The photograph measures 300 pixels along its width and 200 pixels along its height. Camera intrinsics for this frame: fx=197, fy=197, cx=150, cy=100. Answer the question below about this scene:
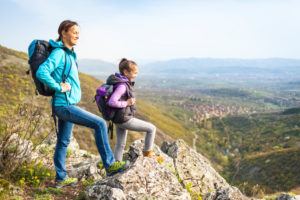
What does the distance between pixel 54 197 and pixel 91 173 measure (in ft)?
4.03

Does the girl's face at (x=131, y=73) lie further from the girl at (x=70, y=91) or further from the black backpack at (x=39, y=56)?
the black backpack at (x=39, y=56)

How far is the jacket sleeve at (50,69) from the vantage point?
11.0ft

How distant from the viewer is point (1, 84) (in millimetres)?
29719

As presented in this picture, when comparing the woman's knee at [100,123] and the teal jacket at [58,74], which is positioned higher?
the teal jacket at [58,74]

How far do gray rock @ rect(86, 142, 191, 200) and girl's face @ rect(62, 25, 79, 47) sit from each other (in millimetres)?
2744

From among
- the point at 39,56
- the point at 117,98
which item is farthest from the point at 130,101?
the point at 39,56

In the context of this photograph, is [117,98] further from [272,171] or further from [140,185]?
[272,171]

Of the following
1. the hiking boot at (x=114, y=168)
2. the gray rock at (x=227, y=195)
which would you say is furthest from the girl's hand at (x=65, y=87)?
the gray rock at (x=227, y=195)

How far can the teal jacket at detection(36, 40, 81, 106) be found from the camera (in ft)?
11.1

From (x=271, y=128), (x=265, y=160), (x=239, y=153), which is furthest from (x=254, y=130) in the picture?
(x=265, y=160)

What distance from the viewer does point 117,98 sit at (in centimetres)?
410

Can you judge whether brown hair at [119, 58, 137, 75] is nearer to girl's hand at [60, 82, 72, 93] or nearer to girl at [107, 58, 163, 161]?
girl at [107, 58, 163, 161]

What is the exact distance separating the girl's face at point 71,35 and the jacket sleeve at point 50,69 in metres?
0.34

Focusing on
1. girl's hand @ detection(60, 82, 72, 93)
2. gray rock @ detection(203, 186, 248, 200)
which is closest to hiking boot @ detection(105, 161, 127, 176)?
girl's hand @ detection(60, 82, 72, 93)
